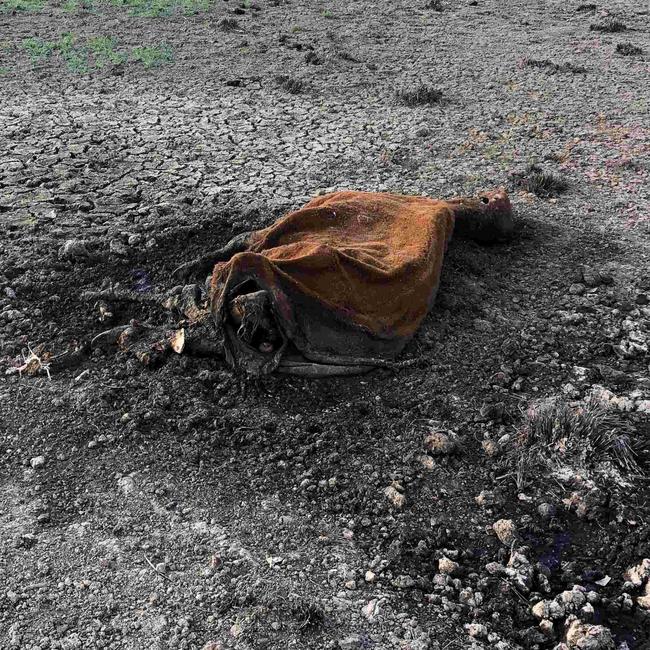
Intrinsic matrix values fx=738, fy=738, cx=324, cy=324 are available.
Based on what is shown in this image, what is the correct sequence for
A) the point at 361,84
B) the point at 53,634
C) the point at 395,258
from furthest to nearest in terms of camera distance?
the point at 361,84, the point at 395,258, the point at 53,634

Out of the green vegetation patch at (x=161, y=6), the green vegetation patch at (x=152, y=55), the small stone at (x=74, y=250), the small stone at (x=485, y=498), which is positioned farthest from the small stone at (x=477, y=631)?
the green vegetation patch at (x=161, y=6)

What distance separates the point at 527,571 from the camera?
3.39 metres

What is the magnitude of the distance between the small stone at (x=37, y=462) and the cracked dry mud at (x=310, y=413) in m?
0.04

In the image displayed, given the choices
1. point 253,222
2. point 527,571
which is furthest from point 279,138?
point 527,571

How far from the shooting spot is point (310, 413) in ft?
14.3

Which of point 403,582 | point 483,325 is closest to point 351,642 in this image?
point 403,582

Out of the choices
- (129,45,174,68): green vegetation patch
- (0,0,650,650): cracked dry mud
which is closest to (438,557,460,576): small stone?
(0,0,650,650): cracked dry mud

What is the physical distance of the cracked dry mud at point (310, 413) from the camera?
10.7ft

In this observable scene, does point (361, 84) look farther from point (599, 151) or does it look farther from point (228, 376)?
point (228, 376)

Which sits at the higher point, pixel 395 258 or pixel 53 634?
pixel 395 258

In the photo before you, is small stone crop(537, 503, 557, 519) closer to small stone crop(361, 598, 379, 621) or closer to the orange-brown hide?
small stone crop(361, 598, 379, 621)

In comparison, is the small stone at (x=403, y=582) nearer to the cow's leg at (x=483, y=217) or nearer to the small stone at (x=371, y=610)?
the small stone at (x=371, y=610)

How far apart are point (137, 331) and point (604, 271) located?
3544 millimetres

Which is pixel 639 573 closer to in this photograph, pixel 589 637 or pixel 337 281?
pixel 589 637
